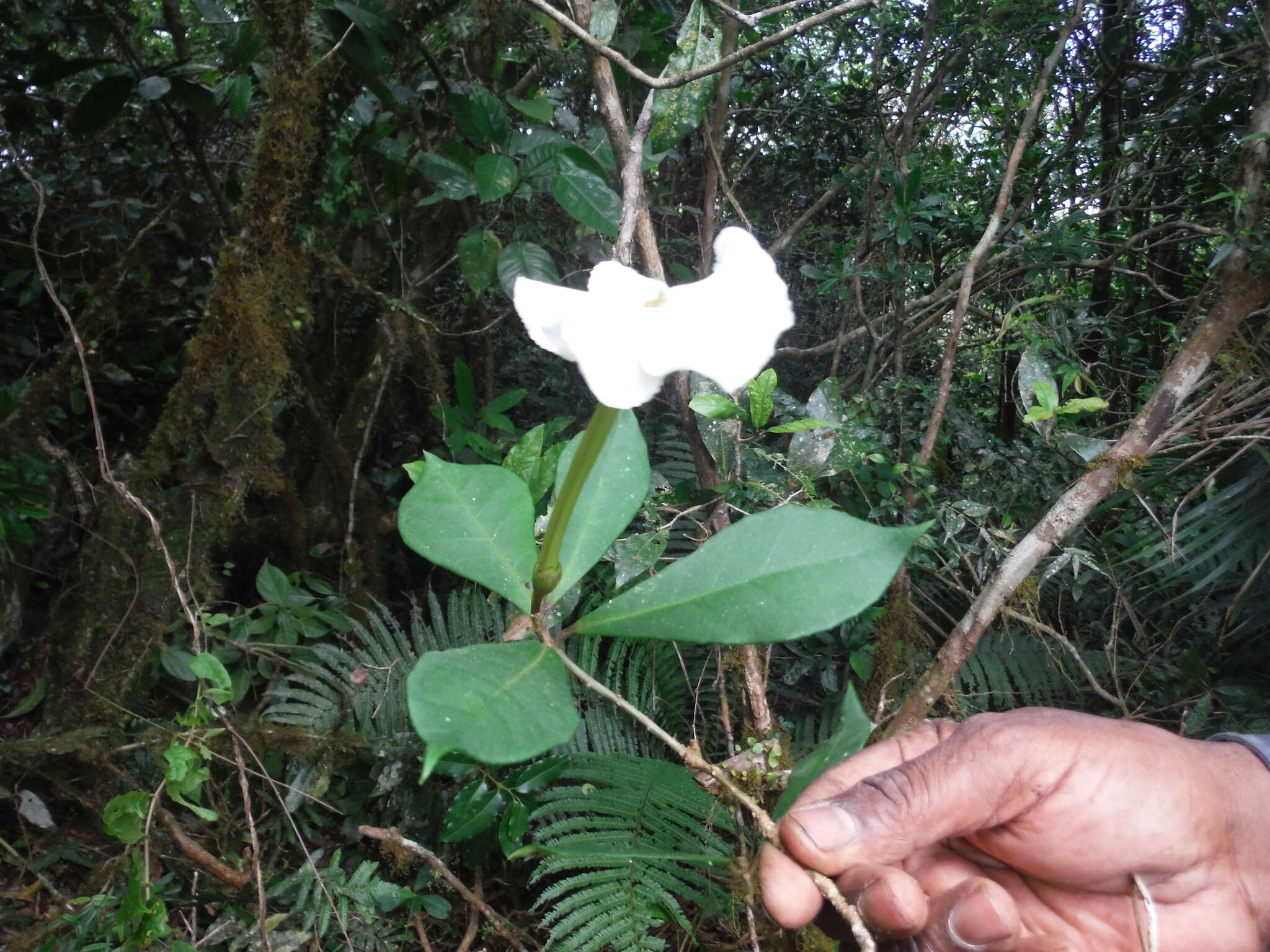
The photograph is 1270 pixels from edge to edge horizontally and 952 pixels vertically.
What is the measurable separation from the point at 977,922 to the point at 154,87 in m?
2.28

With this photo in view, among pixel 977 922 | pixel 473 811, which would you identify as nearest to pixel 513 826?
pixel 473 811

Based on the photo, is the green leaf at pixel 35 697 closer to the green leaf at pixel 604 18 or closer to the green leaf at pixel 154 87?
the green leaf at pixel 154 87

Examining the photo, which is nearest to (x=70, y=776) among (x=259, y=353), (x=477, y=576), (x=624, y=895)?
(x=259, y=353)

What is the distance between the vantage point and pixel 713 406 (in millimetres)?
1186

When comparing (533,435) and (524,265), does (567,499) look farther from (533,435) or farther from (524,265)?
(524,265)

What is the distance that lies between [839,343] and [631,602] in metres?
1.56

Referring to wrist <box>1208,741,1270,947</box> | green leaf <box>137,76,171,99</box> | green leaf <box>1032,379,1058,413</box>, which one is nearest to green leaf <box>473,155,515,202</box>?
green leaf <box>137,76,171,99</box>

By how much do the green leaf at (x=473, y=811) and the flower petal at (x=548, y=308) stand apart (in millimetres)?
1150

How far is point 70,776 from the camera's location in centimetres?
163

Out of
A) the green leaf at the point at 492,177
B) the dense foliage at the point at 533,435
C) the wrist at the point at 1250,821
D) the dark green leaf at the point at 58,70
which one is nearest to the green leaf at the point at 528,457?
the dense foliage at the point at 533,435

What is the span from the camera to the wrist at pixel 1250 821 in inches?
42.7

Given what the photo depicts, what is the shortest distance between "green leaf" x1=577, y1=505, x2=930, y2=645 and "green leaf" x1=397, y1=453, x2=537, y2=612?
0.08m

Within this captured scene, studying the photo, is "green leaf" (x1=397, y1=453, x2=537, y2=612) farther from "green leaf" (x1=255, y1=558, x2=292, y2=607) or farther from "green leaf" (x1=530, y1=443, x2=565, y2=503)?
"green leaf" (x1=255, y1=558, x2=292, y2=607)

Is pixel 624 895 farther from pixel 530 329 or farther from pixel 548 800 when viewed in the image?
pixel 530 329
